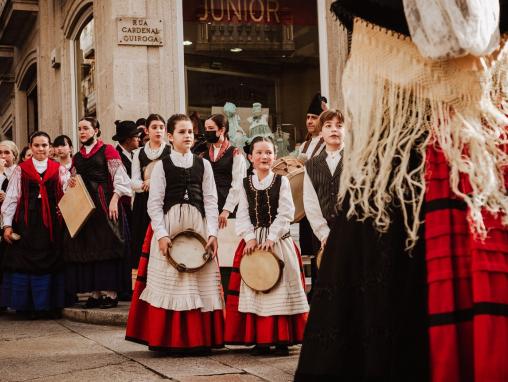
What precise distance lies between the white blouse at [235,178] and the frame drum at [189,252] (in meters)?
1.47

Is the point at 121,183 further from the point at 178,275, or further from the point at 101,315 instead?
the point at 178,275

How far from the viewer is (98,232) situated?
8109mm

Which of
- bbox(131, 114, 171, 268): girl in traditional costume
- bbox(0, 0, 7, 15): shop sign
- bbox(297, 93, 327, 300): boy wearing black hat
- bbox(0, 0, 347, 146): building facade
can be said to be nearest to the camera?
bbox(297, 93, 327, 300): boy wearing black hat

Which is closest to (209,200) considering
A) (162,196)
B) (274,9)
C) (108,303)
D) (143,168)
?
(162,196)

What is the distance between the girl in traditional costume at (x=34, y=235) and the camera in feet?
27.2

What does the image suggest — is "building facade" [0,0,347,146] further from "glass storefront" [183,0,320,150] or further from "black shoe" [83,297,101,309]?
"black shoe" [83,297,101,309]

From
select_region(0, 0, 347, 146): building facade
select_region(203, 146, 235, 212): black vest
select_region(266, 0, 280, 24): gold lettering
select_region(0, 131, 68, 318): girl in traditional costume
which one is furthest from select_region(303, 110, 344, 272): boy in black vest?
select_region(266, 0, 280, 24): gold lettering

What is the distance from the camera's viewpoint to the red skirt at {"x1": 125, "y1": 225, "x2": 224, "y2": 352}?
220 inches

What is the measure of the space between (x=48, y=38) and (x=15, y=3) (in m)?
1.29

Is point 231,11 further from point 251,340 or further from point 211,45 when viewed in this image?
point 251,340

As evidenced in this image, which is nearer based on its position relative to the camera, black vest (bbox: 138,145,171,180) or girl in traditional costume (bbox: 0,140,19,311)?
black vest (bbox: 138,145,171,180)

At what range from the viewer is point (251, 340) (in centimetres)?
561

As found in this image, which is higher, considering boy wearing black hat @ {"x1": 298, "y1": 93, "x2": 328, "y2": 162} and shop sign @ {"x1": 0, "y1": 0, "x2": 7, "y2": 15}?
shop sign @ {"x1": 0, "y1": 0, "x2": 7, "y2": 15}

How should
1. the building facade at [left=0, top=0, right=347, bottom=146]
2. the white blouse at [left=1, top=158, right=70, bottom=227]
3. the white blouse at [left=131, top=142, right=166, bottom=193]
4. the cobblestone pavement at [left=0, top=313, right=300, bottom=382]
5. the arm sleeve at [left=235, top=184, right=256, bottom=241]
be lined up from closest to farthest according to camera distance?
1. the cobblestone pavement at [left=0, top=313, right=300, bottom=382]
2. the arm sleeve at [left=235, top=184, right=256, bottom=241]
3. the white blouse at [left=131, top=142, right=166, bottom=193]
4. the white blouse at [left=1, top=158, right=70, bottom=227]
5. the building facade at [left=0, top=0, right=347, bottom=146]
